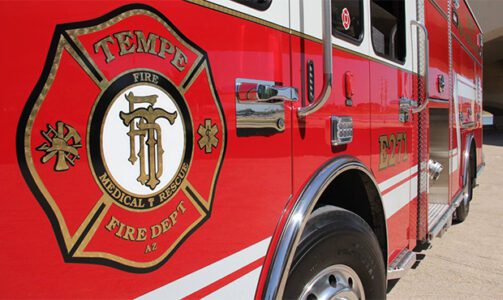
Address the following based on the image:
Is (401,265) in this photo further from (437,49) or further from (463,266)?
(437,49)

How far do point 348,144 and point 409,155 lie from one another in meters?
1.11

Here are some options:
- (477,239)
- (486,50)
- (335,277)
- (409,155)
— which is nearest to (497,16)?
(486,50)

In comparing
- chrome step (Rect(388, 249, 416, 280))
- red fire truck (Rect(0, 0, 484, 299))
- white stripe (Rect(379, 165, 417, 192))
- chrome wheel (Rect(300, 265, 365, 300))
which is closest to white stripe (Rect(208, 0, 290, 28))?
red fire truck (Rect(0, 0, 484, 299))

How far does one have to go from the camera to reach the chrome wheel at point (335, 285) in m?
1.82

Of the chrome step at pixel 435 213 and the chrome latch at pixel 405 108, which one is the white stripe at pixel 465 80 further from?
the chrome latch at pixel 405 108

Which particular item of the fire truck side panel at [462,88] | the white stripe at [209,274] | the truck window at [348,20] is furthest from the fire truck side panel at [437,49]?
the white stripe at [209,274]

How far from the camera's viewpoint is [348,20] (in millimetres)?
2098

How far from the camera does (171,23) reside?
1.12 m

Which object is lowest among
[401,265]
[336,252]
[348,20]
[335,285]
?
[401,265]

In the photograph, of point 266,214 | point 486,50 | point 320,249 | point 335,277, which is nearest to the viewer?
point 266,214

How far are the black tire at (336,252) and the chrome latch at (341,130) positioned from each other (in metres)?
0.32

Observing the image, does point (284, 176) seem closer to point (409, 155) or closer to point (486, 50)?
point (409, 155)

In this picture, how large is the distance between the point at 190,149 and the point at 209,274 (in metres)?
0.38

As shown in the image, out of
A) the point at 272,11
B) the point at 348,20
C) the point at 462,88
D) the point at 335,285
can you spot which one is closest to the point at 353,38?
the point at 348,20
